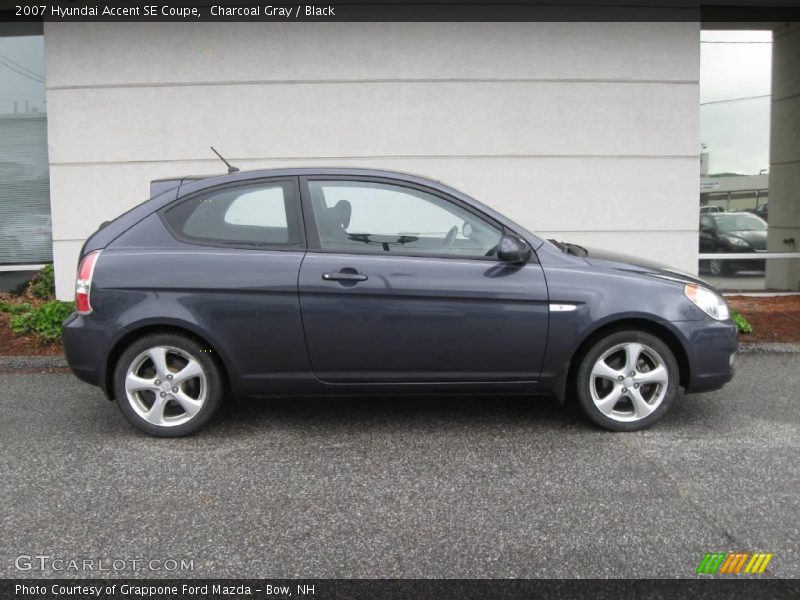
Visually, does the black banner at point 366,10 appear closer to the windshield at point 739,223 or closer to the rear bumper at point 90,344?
the windshield at point 739,223

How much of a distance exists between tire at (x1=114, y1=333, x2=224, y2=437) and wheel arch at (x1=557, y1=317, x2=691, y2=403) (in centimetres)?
214

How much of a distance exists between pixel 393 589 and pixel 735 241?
8.01 metres

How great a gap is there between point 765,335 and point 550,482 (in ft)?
14.2

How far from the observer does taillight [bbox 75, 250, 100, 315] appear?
431cm

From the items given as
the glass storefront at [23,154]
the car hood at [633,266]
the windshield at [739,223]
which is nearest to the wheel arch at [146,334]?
the car hood at [633,266]

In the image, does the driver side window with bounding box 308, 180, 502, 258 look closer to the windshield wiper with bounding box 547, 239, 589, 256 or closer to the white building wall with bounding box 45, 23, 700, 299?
the windshield wiper with bounding box 547, 239, 589, 256

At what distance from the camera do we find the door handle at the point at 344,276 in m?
4.23

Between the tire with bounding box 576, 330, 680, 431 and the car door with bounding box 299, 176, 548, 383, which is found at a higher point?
the car door with bounding box 299, 176, 548, 383

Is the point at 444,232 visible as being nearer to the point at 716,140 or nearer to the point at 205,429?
the point at 205,429

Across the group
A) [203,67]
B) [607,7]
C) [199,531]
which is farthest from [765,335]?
[203,67]
